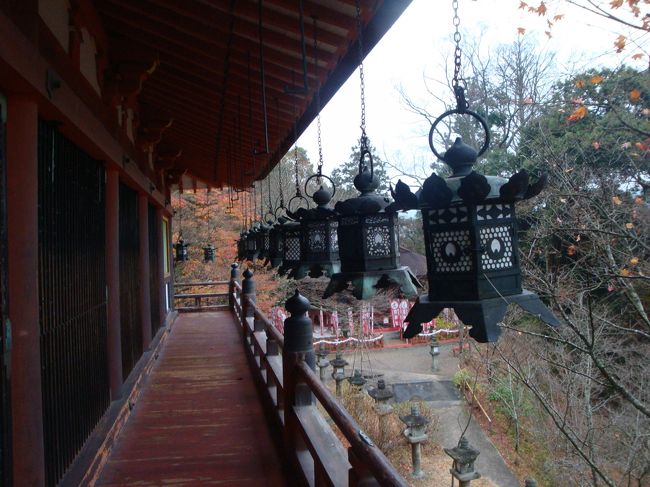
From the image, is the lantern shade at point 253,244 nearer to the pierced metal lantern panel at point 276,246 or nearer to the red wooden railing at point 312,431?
the red wooden railing at point 312,431

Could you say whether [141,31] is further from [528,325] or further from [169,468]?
[528,325]

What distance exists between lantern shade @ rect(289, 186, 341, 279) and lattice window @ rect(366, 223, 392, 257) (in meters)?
0.52

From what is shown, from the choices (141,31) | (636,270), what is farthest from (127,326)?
(636,270)

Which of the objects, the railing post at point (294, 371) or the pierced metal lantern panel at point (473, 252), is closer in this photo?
the pierced metal lantern panel at point (473, 252)

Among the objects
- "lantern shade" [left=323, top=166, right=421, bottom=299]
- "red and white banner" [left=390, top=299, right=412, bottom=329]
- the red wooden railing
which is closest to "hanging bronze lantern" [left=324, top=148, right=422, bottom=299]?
"lantern shade" [left=323, top=166, right=421, bottom=299]

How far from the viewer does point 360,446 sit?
1.89 meters

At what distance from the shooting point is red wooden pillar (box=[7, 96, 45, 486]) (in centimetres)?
215

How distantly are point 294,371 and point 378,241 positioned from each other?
181cm

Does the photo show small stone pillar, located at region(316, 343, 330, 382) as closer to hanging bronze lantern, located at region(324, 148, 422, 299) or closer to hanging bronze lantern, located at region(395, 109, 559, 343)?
hanging bronze lantern, located at region(324, 148, 422, 299)

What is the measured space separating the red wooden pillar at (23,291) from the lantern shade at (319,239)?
1323mm

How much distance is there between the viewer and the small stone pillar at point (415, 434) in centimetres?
795

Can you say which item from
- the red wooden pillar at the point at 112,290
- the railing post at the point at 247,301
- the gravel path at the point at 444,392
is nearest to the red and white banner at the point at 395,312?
the gravel path at the point at 444,392

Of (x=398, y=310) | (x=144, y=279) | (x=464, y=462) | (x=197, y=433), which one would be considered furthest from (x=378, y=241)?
(x=398, y=310)

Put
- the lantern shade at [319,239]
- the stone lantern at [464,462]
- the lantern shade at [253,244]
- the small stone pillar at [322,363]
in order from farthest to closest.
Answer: the small stone pillar at [322,363] < the stone lantern at [464,462] < the lantern shade at [253,244] < the lantern shade at [319,239]
